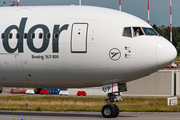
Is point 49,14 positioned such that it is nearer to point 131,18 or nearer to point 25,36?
point 25,36

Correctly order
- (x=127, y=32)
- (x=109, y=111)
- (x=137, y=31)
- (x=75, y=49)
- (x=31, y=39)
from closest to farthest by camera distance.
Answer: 1. (x=75, y=49)
2. (x=127, y=32)
3. (x=137, y=31)
4. (x=31, y=39)
5. (x=109, y=111)

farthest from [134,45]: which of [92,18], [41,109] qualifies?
[41,109]

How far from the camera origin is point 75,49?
21.2 m

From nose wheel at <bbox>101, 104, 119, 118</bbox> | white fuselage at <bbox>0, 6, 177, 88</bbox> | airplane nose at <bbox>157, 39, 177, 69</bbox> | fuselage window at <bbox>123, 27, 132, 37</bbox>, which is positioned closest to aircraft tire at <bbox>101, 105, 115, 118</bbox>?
nose wheel at <bbox>101, 104, 119, 118</bbox>

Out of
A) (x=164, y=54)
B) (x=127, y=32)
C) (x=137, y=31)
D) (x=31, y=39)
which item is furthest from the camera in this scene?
(x=31, y=39)

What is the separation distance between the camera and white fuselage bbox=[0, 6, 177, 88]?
20.8 meters

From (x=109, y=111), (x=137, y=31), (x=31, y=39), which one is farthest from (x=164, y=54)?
(x=31, y=39)

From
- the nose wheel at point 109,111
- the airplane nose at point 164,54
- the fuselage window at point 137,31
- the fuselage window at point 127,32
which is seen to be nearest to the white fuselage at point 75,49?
the airplane nose at point 164,54

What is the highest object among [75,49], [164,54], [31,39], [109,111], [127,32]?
[127,32]

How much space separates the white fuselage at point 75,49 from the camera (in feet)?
68.4

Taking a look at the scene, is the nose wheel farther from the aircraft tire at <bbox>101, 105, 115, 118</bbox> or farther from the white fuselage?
the white fuselage

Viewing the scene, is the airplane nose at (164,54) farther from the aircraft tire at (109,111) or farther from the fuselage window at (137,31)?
the aircraft tire at (109,111)

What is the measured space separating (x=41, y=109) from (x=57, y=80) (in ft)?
25.2

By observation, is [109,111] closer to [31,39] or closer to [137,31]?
[137,31]
